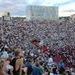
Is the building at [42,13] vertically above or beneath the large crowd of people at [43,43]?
above

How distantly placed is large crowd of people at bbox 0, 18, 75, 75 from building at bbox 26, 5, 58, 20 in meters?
0.21

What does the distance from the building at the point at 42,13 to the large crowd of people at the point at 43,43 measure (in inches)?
8.4

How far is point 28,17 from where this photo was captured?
11156 mm

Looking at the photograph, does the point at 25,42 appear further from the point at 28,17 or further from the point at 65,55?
the point at 28,17

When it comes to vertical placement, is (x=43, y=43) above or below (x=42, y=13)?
below

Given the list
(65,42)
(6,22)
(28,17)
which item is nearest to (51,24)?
(28,17)

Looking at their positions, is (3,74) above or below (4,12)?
below

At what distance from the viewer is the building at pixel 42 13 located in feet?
36.3

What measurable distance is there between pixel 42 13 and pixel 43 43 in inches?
124

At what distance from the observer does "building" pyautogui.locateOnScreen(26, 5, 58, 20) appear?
1108 centimetres

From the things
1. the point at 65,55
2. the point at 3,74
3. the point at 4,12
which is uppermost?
the point at 4,12

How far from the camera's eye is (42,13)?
12055mm

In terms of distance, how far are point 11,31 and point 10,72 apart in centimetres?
506

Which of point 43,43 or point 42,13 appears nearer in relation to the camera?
point 43,43
